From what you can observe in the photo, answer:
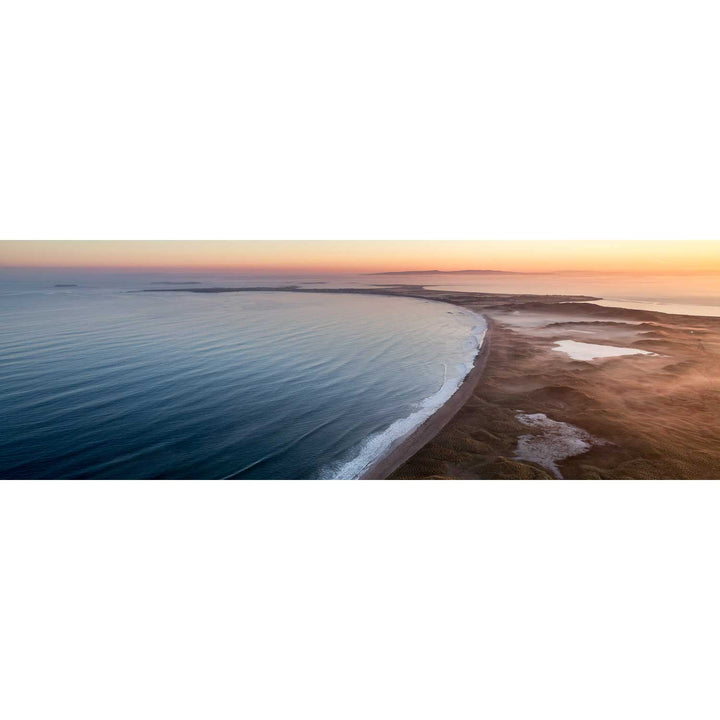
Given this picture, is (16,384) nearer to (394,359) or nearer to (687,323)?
(394,359)

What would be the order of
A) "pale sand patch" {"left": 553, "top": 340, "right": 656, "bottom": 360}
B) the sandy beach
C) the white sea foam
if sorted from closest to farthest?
1. the sandy beach
2. the white sea foam
3. "pale sand patch" {"left": 553, "top": 340, "right": 656, "bottom": 360}

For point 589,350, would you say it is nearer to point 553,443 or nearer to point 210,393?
point 553,443

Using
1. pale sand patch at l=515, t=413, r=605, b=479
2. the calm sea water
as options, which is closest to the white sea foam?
the calm sea water

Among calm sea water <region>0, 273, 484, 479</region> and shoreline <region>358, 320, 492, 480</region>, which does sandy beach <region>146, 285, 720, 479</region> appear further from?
calm sea water <region>0, 273, 484, 479</region>

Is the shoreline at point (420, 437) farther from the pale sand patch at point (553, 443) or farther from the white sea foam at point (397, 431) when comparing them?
the pale sand patch at point (553, 443)

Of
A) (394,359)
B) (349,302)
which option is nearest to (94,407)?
(394,359)

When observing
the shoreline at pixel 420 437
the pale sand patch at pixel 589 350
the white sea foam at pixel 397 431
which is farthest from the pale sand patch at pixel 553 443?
the pale sand patch at pixel 589 350
